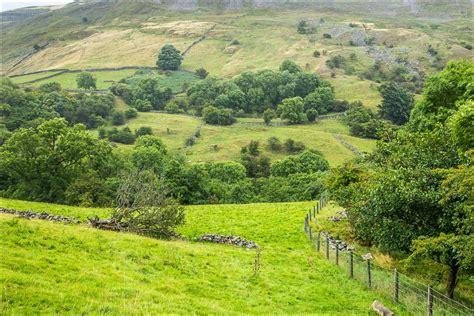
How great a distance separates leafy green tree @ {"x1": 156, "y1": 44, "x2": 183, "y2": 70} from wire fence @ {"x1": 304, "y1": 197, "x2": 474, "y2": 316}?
560 feet

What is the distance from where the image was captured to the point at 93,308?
11.9 metres

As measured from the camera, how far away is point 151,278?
16719 millimetres

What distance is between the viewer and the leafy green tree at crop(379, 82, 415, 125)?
12731 cm

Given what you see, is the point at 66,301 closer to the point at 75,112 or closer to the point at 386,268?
the point at 386,268

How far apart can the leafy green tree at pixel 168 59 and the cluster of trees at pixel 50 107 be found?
167 feet

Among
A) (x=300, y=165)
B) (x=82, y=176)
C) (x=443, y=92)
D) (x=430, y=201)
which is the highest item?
(x=443, y=92)

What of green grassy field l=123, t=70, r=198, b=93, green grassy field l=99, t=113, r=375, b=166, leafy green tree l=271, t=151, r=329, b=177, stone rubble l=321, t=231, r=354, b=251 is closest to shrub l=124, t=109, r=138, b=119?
green grassy field l=99, t=113, r=375, b=166

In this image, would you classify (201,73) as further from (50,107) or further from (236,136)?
(236,136)

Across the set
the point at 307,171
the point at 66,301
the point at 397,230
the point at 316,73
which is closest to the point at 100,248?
the point at 66,301

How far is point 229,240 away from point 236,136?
87444 millimetres

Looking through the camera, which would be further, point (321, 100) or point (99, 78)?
point (99, 78)

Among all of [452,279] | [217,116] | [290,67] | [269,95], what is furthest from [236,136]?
[452,279]

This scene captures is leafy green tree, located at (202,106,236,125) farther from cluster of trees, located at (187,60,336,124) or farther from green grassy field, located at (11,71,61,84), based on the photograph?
green grassy field, located at (11,71,61,84)

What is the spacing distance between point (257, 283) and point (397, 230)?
24.6 ft
